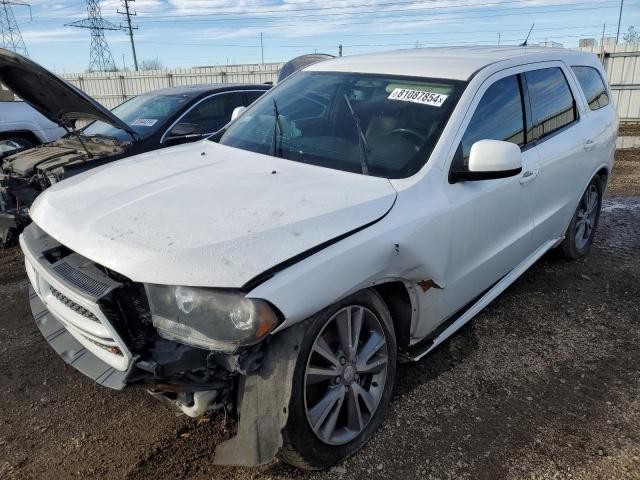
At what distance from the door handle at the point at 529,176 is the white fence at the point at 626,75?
13.7m

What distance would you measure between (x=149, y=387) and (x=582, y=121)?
4.06 metres

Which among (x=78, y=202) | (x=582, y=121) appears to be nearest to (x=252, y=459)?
(x=78, y=202)

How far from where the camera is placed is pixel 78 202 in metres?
2.65

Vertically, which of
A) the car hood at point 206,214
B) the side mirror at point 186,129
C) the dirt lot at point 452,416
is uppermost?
the car hood at point 206,214

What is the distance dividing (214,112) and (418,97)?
4128mm

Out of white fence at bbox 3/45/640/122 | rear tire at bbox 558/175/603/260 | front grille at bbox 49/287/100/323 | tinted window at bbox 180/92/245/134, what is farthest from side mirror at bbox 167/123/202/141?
white fence at bbox 3/45/640/122

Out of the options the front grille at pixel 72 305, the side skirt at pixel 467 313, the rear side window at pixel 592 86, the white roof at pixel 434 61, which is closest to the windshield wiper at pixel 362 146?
the white roof at pixel 434 61

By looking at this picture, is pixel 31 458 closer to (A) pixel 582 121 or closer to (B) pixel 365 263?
(B) pixel 365 263

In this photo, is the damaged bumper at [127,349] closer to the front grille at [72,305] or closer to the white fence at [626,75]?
the front grille at [72,305]

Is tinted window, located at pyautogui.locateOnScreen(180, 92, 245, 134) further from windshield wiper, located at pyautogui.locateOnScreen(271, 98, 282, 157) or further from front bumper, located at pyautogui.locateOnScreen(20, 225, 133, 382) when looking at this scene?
front bumper, located at pyautogui.locateOnScreen(20, 225, 133, 382)

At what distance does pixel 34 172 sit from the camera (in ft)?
17.7

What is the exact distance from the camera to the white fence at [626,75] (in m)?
14.8

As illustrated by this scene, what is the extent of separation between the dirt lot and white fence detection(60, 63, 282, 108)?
15.5 m

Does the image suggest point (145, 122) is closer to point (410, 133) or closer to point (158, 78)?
point (410, 133)
